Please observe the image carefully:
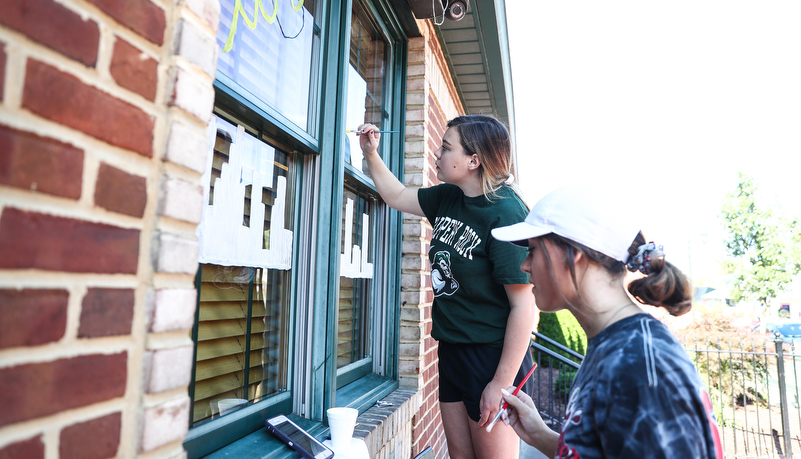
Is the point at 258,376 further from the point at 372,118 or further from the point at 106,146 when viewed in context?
the point at 372,118

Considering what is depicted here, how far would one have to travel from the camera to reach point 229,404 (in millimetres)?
1759

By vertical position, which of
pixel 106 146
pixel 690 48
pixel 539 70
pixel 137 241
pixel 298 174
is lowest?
pixel 137 241

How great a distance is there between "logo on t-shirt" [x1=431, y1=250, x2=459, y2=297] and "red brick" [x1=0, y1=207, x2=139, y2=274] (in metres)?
1.53

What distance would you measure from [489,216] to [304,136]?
0.86 metres

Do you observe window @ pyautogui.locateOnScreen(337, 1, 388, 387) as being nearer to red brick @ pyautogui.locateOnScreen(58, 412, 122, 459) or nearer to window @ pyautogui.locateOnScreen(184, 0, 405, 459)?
window @ pyautogui.locateOnScreen(184, 0, 405, 459)

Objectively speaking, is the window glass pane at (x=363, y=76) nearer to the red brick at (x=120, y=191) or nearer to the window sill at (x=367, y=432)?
the window sill at (x=367, y=432)

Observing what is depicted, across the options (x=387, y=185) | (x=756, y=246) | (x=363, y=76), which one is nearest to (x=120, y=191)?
(x=387, y=185)

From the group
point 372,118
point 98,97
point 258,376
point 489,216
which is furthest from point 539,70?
point 98,97

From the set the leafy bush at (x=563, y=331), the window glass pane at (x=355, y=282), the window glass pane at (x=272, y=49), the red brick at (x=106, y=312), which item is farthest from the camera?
the leafy bush at (x=563, y=331)

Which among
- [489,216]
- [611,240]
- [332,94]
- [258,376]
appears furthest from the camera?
[332,94]

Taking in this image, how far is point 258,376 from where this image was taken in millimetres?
1942

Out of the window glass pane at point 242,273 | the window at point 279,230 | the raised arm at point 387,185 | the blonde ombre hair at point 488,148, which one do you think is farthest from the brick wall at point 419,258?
the window glass pane at point 242,273

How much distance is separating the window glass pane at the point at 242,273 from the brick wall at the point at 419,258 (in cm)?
144

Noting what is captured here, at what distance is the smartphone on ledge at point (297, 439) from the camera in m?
1.77
